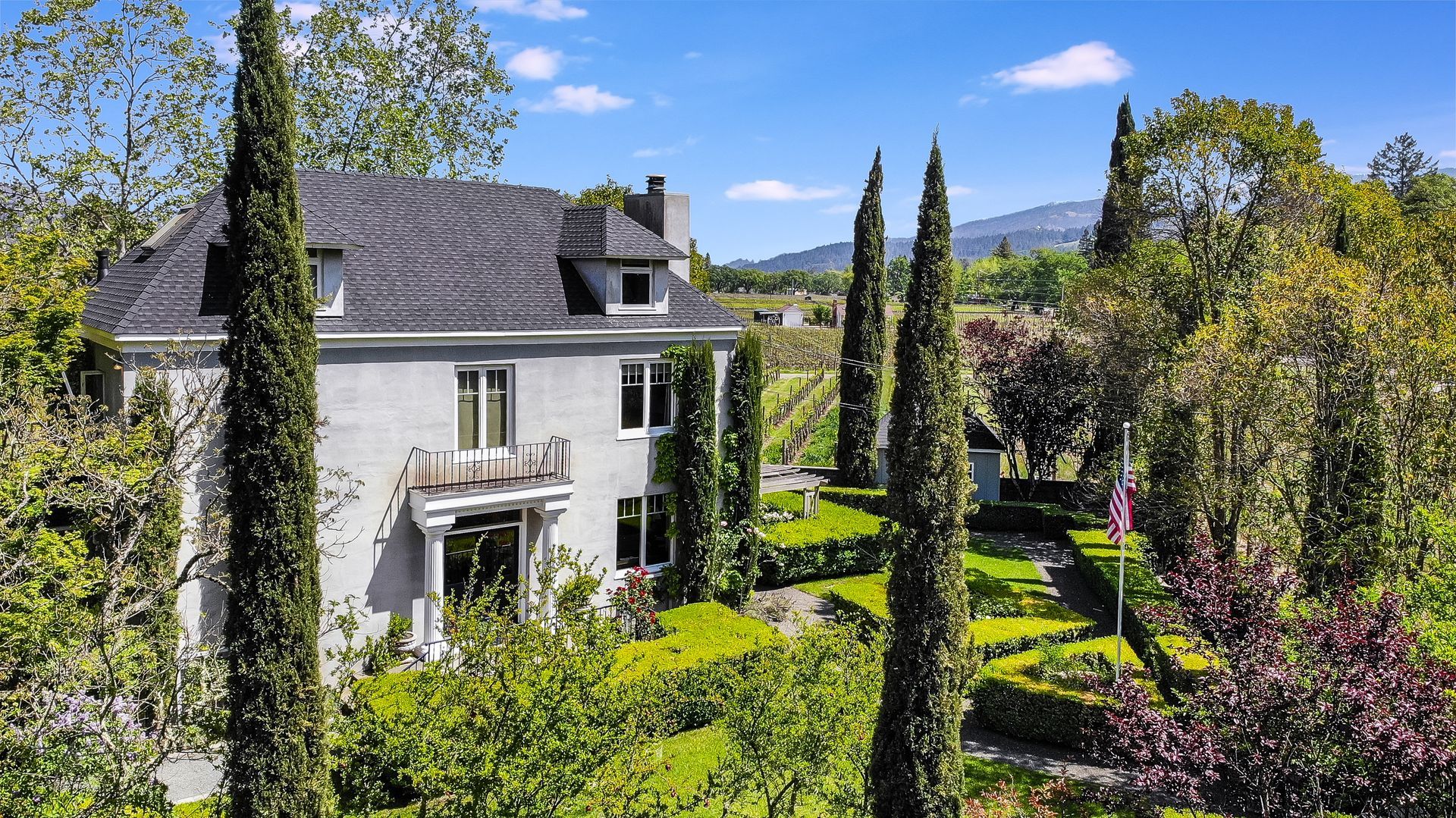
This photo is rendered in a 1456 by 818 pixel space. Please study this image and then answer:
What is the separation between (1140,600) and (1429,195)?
78.5 m

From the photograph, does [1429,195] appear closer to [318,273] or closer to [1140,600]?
[1140,600]

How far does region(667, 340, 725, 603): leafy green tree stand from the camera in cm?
2097

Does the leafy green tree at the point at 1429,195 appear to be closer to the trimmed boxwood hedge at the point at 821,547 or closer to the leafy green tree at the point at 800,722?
the trimmed boxwood hedge at the point at 821,547

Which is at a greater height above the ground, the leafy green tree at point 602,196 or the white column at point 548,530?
the leafy green tree at point 602,196

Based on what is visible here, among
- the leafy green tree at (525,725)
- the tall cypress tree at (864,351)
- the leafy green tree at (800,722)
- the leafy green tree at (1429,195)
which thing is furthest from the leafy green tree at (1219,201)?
the leafy green tree at (1429,195)

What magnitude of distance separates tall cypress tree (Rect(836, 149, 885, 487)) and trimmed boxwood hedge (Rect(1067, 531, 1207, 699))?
27.9 feet

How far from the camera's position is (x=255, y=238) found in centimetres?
1023

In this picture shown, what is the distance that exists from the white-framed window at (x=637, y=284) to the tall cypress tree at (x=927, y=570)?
421 inches

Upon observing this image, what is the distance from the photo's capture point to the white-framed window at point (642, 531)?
2109 cm

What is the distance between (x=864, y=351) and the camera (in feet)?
114

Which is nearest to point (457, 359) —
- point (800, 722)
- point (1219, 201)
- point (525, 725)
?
point (525, 725)

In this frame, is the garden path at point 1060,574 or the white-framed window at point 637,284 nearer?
the white-framed window at point 637,284

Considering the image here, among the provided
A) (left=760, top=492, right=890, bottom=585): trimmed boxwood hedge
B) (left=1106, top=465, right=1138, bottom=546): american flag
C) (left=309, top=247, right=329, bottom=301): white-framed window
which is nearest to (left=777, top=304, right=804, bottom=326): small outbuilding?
(left=760, top=492, right=890, bottom=585): trimmed boxwood hedge

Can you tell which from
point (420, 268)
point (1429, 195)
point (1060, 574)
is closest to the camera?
point (420, 268)
